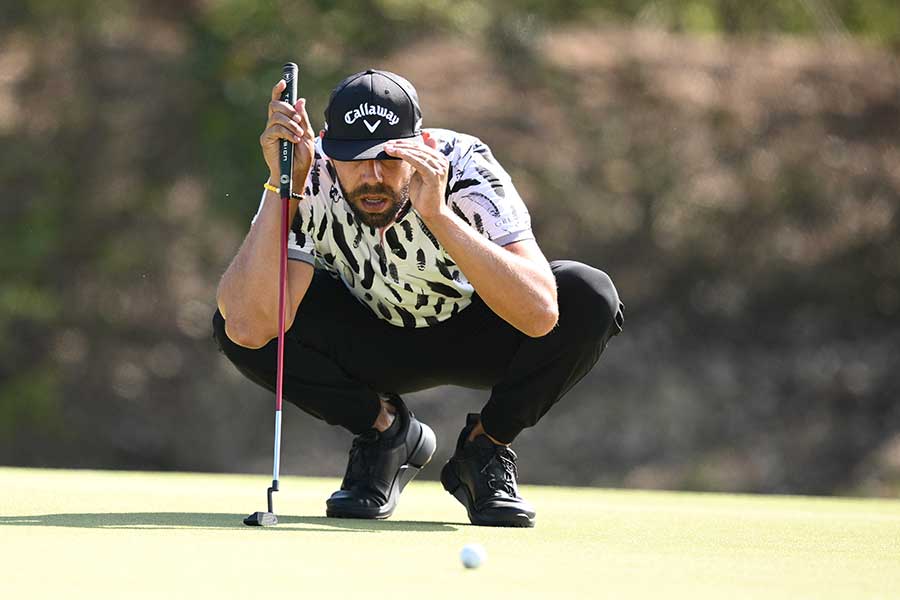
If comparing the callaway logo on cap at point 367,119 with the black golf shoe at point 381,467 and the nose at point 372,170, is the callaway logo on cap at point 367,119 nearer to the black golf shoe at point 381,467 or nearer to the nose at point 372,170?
the nose at point 372,170

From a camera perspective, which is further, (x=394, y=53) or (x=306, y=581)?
(x=394, y=53)

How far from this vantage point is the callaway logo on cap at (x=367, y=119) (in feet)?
12.6

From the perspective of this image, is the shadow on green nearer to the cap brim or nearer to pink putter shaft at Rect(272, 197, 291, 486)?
pink putter shaft at Rect(272, 197, 291, 486)

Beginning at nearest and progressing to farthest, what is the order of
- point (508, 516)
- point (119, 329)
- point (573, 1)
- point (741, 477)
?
point (508, 516)
point (741, 477)
point (119, 329)
point (573, 1)

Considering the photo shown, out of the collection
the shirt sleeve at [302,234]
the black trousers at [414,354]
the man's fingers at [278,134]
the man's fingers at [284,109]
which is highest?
the man's fingers at [284,109]

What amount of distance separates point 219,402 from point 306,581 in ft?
31.0

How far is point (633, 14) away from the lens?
15664mm

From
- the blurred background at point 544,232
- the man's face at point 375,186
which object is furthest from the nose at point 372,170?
the blurred background at point 544,232

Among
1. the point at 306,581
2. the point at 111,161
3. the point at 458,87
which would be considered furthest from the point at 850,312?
the point at 306,581

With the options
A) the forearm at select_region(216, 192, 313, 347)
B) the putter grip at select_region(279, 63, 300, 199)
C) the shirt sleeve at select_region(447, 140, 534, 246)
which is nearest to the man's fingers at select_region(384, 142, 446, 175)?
the shirt sleeve at select_region(447, 140, 534, 246)

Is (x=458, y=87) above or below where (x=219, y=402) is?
above

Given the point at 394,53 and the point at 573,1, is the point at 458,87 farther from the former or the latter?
the point at 573,1

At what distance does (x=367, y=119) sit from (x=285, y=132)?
0.79 ft

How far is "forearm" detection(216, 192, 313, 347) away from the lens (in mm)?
4148
